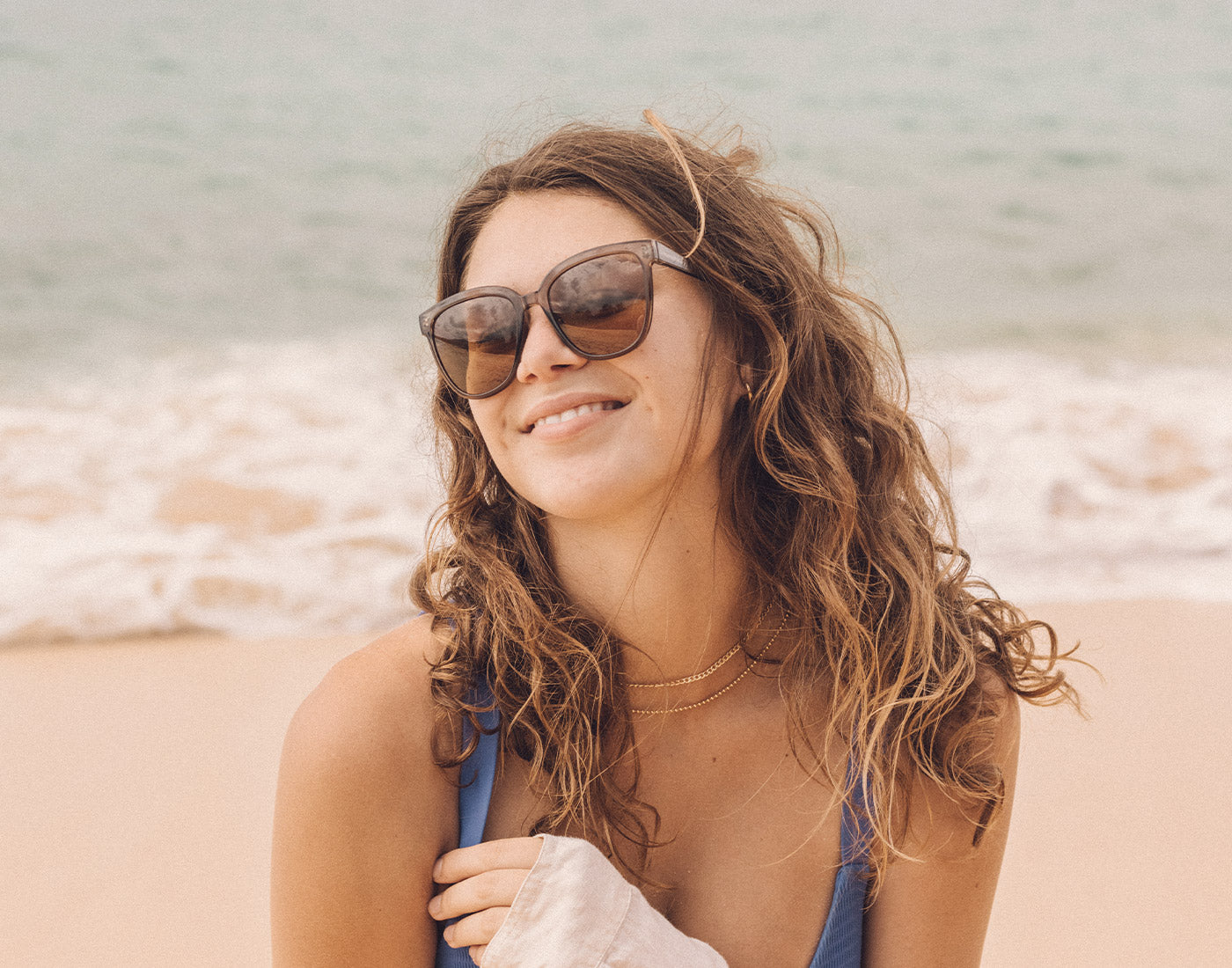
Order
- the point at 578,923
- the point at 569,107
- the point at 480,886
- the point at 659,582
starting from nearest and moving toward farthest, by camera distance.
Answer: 1. the point at 578,923
2. the point at 480,886
3. the point at 659,582
4. the point at 569,107

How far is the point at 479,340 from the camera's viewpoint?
196 centimetres

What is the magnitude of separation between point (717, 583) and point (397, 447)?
5.28 m

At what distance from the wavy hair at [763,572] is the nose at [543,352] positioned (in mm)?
289

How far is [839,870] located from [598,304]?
111 centimetres

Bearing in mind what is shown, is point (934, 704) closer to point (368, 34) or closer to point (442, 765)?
point (442, 765)

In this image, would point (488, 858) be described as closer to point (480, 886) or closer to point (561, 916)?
point (480, 886)

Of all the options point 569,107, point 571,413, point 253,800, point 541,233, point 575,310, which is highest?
point 569,107

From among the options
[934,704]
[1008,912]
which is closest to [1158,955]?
[1008,912]

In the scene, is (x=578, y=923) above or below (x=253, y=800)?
above

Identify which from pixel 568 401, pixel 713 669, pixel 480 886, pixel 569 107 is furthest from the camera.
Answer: pixel 569 107

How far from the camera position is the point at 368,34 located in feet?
45.3

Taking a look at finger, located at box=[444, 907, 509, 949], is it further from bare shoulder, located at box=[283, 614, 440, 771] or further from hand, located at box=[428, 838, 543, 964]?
bare shoulder, located at box=[283, 614, 440, 771]

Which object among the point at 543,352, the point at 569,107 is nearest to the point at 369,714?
the point at 543,352

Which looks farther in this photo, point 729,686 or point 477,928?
point 729,686
